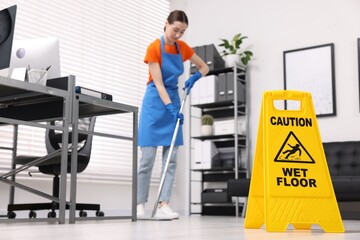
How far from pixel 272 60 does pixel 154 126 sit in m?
2.10

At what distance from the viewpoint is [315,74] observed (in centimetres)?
453

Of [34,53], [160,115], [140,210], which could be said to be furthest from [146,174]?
[34,53]

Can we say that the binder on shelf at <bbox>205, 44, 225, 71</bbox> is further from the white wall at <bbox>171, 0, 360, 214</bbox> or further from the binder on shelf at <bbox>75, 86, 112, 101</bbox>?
the binder on shelf at <bbox>75, 86, 112, 101</bbox>

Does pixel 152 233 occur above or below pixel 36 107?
below

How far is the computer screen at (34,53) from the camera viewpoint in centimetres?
263

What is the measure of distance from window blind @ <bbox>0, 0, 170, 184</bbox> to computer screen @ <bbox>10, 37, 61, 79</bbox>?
3.64ft

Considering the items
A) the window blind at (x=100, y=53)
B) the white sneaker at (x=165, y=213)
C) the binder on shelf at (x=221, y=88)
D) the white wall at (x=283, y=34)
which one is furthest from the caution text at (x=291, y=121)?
the binder on shelf at (x=221, y=88)

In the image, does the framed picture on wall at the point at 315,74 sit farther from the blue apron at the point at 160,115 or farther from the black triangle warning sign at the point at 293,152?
the black triangle warning sign at the point at 293,152

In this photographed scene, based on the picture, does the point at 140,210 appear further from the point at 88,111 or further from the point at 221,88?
the point at 221,88

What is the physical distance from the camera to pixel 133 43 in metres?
4.88

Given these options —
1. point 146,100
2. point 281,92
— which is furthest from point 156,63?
point 281,92

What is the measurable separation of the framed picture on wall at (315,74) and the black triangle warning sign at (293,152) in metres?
2.55

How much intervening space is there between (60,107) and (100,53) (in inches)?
69.0

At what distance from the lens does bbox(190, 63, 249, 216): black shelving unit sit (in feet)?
15.3
